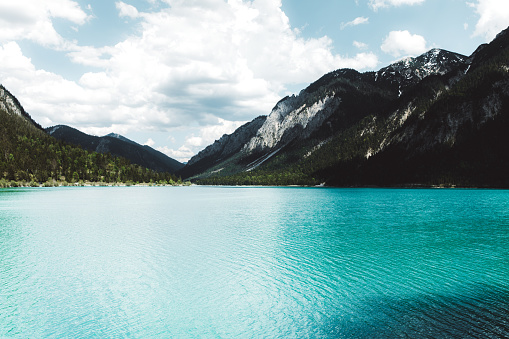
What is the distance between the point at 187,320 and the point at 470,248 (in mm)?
34972

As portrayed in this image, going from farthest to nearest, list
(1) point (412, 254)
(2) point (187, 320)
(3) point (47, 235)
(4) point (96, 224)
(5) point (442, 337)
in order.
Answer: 1. (4) point (96, 224)
2. (3) point (47, 235)
3. (1) point (412, 254)
4. (2) point (187, 320)
5. (5) point (442, 337)

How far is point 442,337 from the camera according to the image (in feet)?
52.3

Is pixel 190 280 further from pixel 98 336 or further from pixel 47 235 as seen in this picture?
pixel 47 235

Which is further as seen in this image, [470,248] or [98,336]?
[470,248]

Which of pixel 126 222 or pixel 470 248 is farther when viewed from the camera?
pixel 126 222

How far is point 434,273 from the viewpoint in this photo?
27.5 metres

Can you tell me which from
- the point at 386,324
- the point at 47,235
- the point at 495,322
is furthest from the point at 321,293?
the point at 47,235

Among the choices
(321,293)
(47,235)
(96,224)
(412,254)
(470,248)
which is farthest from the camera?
(96,224)

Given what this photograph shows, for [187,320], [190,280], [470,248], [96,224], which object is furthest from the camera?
[96,224]

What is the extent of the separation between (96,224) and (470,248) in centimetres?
5886

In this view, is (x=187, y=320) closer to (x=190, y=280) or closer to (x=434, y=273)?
(x=190, y=280)

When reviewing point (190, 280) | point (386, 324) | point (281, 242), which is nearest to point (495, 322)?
point (386, 324)

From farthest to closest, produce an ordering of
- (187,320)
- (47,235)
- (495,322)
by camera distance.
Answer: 1. (47,235)
2. (187,320)
3. (495,322)

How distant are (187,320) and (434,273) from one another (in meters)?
21.4
